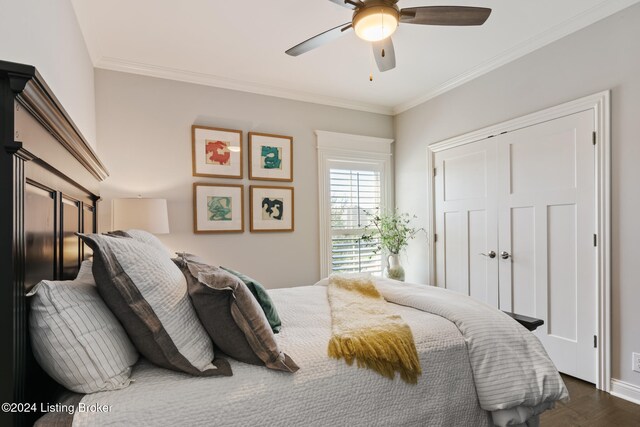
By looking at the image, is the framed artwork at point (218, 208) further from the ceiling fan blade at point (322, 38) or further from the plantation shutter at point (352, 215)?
the ceiling fan blade at point (322, 38)

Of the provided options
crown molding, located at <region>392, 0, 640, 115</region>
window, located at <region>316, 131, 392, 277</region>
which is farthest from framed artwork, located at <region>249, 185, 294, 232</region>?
crown molding, located at <region>392, 0, 640, 115</region>

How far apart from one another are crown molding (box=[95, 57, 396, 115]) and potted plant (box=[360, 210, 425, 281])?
1400mm

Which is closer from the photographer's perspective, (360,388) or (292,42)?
(360,388)

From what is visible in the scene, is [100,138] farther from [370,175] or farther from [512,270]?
[512,270]

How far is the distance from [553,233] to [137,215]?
3376 mm

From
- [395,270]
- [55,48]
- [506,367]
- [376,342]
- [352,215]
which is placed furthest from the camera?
[352,215]

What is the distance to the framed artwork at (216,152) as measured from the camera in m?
3.47

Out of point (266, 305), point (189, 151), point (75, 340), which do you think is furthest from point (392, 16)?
point (189, 151)

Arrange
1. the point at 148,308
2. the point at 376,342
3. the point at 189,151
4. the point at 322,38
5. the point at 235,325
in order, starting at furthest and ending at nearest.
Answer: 1. the point at 189,151
2. the point at 322,38
3. the point at 376,342
4. the point at 235,325
5. the point at 148,308

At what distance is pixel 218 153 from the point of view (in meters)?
3.57

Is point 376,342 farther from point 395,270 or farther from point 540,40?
point 540,40

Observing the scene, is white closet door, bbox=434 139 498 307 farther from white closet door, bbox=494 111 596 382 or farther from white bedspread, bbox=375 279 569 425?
white bedspread, bbox=375 279 569 425

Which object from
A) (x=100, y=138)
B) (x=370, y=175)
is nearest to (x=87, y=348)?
(x=100, y=138)

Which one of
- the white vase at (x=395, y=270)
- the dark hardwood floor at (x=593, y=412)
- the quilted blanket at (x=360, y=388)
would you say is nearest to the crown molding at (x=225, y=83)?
the white vase at (x=395, y=270)
